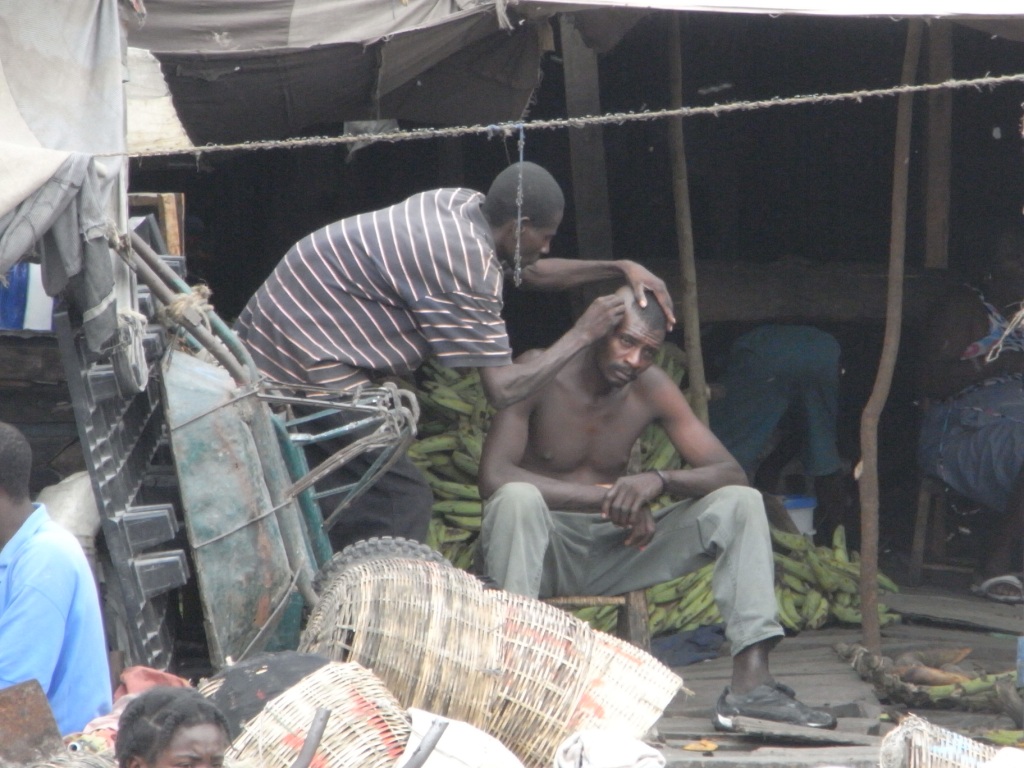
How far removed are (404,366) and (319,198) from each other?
306 cm

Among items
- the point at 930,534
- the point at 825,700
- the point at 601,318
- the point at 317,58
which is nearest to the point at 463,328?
the point at 601,318

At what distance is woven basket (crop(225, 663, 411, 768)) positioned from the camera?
134 inches

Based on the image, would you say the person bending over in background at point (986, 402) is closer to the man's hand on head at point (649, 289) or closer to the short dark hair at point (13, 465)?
the man's hand on head at point (649, 289)

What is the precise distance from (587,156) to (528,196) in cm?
184

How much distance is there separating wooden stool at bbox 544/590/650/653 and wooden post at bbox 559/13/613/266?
71.9 inches

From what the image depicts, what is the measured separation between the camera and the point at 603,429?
5367mm


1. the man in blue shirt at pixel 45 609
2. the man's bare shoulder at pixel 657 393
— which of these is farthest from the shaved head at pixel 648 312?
the man in blue shirt at pixel 45 609

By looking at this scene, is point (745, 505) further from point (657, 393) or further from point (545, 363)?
point (545, 363)

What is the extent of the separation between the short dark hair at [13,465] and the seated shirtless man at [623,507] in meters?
1.83

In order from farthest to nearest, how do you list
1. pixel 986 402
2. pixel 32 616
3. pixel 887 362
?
pixel 986 402 < pixel 887 362 < pixel 32 616

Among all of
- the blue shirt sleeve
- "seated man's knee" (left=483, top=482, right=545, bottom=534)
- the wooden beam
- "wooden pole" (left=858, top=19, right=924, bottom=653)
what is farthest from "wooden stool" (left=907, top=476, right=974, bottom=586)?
the blue shirt sleeve

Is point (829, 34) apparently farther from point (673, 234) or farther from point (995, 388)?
point (995, 388)

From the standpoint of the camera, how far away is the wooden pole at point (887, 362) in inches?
227

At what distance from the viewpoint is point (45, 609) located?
3271 millimetres
